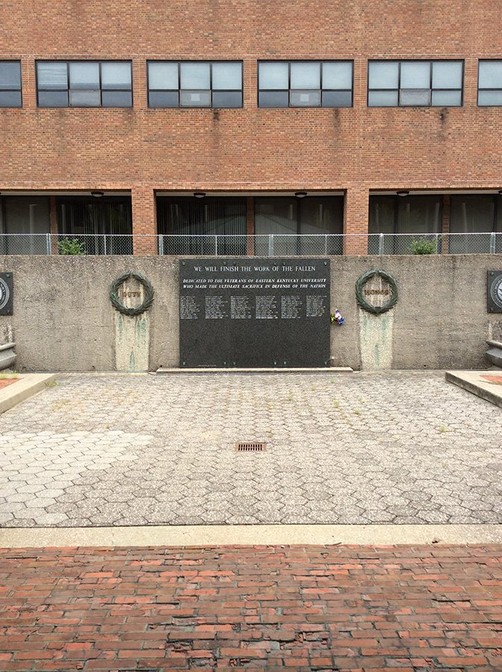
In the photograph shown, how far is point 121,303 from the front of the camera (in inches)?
522

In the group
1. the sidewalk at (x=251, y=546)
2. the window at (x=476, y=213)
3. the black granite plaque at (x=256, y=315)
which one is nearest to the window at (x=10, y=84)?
the black granite plaque at (x=256, y=315)

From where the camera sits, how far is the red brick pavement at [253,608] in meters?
3.04

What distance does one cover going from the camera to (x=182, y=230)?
19.9 meters

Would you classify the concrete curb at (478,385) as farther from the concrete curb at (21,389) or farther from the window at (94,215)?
the window at (94,215)

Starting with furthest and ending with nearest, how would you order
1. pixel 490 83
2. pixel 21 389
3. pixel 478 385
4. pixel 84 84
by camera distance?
pixel 490 83
pixel 84 84
pixel 478 385
pixel 21 389

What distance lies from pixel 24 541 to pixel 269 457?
299 cm

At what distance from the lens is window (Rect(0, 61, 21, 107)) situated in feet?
57.7

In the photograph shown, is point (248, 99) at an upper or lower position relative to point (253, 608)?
upper

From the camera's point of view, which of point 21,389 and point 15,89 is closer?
point 21,389

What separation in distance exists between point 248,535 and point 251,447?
8.26 feet

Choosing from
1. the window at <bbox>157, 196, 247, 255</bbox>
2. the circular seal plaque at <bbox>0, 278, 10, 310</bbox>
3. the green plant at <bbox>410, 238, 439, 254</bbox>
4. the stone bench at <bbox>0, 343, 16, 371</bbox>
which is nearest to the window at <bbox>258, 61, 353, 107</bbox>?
the window at <bbox>157, 196, 247, 255</bbox>

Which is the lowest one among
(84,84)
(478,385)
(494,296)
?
(478,385)

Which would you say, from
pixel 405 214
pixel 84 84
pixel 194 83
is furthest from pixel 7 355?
pixel 405 214

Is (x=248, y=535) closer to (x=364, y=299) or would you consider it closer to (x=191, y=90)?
(x=364, y=299)
